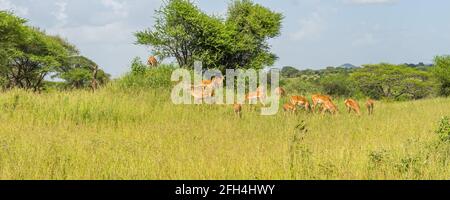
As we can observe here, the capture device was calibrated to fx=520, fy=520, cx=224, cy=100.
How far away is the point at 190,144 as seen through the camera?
8.27 m

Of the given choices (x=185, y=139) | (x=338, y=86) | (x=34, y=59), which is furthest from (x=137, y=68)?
(x=338, y=86)

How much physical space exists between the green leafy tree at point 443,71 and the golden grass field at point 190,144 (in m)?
26.2

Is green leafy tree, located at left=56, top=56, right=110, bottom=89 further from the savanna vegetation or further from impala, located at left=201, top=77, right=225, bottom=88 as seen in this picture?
impala, located at left=201, top=77, right=225, bottom=88

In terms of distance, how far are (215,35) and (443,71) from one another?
18.0m

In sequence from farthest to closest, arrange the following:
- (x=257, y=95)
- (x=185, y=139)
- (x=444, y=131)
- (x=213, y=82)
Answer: (x=213, y=82)
(x=257, y=95)
(x=185, y=139)
(x=444, y=131)

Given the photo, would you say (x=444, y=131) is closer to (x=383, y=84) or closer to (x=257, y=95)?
(x=257, y=95)

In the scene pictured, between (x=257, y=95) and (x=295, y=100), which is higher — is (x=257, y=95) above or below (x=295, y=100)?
above

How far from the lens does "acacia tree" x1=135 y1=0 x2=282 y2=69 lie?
2909cm

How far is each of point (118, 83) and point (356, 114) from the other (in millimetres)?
7322

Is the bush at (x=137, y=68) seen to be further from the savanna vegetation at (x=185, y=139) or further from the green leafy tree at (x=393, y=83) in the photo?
the green leafy tree at (x=393, y=83)

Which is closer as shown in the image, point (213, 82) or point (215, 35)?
point (213, 82)

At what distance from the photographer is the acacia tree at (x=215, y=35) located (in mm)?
29094
